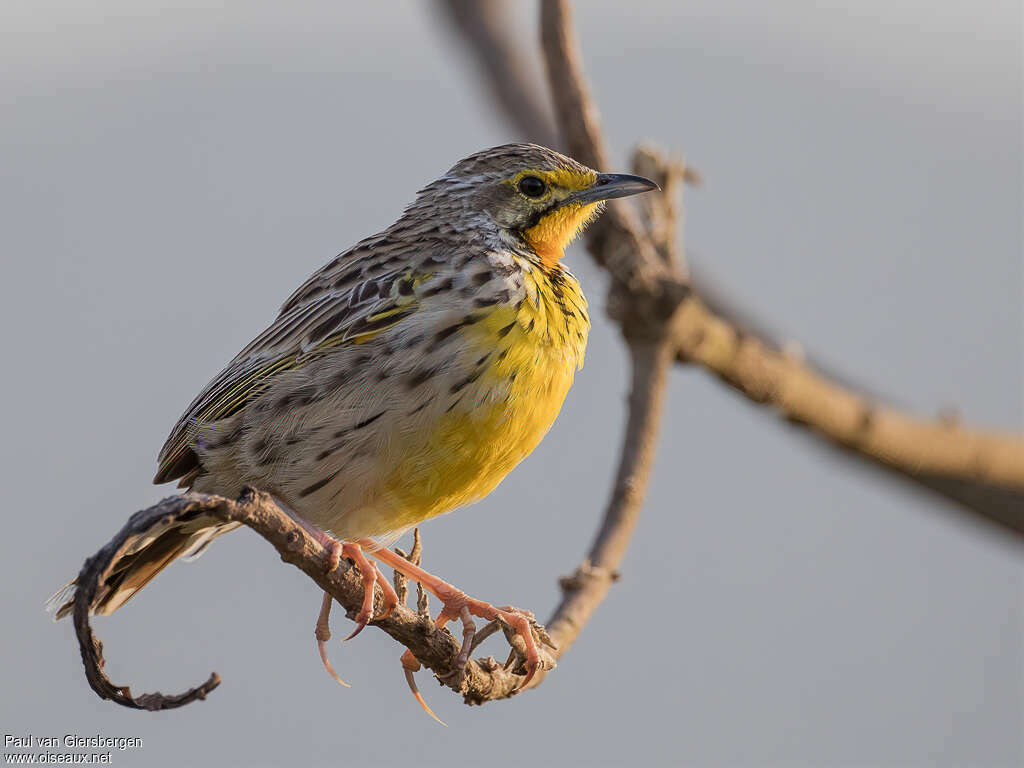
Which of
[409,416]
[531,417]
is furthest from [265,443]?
[531,417]

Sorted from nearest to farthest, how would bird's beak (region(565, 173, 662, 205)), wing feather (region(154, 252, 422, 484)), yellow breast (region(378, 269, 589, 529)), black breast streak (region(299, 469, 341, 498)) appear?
yellow breast (region(378, 269, 589, 529)), black breast streak (region(299, 469, 341, 498)), wing feather (region(154, 252, 422, 484)), bird's beak (region(565, 173, 662, 205))

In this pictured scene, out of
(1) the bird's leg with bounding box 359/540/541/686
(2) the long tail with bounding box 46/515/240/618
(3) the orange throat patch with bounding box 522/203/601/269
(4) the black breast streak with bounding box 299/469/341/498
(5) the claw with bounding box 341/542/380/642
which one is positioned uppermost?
(3) the orange throat patch with bounding box 522/203/601/269

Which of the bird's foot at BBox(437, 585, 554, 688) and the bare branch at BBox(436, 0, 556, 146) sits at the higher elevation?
the bare branch at BBox(436, 0, 556, 146)

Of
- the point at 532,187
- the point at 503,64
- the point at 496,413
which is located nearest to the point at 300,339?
the point at 496,413

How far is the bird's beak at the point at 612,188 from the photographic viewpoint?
20.1ft

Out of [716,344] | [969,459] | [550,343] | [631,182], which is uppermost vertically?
[631,182]

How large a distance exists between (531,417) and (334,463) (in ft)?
2.75

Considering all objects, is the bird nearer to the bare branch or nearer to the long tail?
the long tail

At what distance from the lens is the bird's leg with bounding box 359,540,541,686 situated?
16.8 feet

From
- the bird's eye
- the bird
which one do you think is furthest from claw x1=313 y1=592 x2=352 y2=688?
the bird's eye

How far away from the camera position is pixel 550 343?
5.57 meters

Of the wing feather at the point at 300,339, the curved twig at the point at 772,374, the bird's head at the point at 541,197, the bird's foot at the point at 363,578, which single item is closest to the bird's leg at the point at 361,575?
the bird's foot at the point at 363,578

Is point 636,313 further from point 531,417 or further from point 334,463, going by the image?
point 334,463

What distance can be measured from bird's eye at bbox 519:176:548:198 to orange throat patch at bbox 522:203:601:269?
0.40ft
